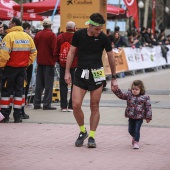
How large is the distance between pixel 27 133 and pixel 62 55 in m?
2.96

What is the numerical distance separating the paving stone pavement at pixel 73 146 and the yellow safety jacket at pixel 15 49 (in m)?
1.10

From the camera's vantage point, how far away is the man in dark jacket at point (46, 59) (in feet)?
44.7

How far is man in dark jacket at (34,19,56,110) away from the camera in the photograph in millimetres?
13609

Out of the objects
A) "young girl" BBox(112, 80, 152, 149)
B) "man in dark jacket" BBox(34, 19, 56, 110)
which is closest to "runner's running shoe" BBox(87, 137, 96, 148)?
"young girl" BBox(112, 80, 152, 149)

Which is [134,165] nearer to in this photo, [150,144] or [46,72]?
[150,144]

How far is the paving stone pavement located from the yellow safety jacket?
1.10 meters

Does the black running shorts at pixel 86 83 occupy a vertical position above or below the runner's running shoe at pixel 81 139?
above

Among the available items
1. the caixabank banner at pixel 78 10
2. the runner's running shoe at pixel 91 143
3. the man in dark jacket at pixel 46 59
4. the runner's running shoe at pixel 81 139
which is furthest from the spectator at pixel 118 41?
the runner's running shoe at pixel 91 143

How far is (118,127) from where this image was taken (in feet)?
36.5

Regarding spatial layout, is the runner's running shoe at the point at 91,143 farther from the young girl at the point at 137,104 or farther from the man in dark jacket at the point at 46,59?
the man in dark jacket at the point at 46,59

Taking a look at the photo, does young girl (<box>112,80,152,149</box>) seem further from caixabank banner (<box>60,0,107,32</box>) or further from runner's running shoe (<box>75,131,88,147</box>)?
caixabank banner (<box>60,0,107,32</box>)

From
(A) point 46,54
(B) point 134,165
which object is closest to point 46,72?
(A) point 46,54

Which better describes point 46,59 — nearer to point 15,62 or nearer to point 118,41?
point 15,62

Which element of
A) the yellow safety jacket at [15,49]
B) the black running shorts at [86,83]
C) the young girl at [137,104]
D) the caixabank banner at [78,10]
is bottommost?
the young girl at [137,104]
